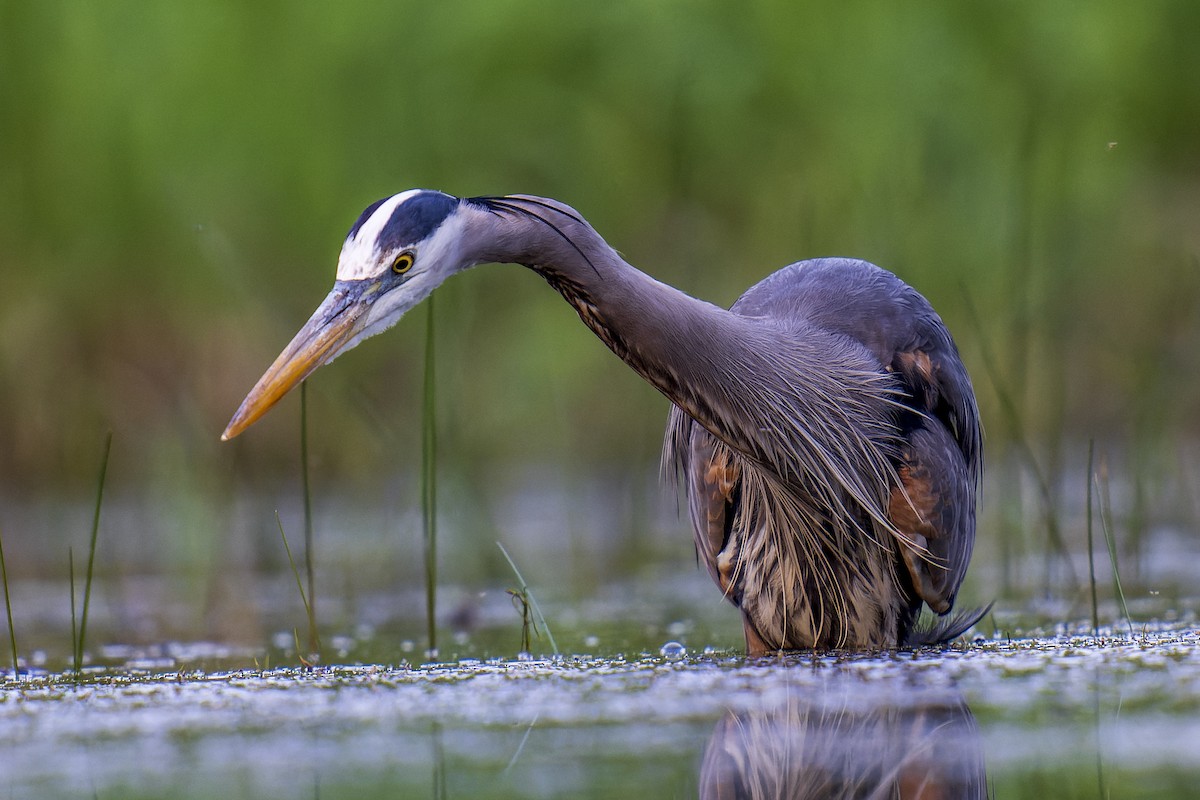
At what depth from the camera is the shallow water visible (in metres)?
2.77

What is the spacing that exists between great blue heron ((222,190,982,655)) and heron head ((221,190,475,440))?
0.15 meters

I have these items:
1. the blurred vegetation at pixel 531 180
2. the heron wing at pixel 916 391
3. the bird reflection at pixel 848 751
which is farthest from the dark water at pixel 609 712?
the blurred vegetation at pixel 531 180

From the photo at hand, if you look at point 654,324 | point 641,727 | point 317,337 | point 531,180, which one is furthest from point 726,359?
point 531,180

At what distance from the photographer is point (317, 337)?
3.78 meters

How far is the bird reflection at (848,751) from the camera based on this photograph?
2.68m

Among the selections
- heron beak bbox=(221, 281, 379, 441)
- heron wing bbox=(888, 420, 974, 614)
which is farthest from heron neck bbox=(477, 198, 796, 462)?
heron wing bbox=(888, 420, 974, 614)

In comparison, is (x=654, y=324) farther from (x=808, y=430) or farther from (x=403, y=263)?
(x=808, y=430)

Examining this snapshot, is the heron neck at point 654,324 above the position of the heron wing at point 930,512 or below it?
above

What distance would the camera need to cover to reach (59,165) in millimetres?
9352

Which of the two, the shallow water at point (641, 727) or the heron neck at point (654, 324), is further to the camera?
the heron neck at point (654, 324)

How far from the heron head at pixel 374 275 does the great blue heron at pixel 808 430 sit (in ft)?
0.48

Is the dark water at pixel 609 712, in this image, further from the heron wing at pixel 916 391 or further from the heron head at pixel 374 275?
the heron head at pixel 374 275

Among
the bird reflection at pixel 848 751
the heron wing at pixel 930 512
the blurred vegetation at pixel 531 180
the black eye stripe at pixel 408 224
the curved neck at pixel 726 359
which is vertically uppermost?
the blurred vegetation at pixel 531 180

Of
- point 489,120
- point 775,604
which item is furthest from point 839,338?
point 489,120
